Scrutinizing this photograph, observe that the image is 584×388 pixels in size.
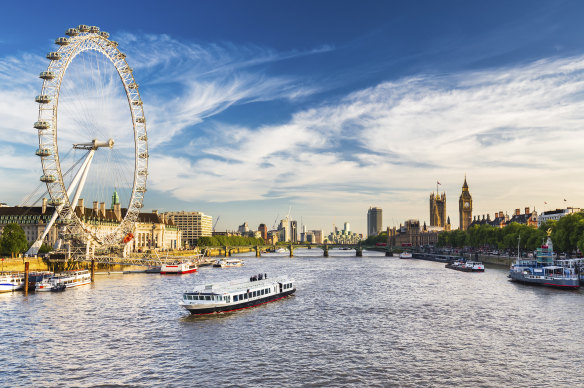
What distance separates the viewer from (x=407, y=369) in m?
37.6

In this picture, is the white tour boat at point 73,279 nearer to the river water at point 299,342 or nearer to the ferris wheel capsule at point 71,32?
the river water at point 299,342

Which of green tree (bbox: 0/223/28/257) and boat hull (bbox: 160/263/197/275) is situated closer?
green tree (bbox: 0/223/28/257)

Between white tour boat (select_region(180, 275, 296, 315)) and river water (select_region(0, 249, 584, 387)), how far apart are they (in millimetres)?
1600

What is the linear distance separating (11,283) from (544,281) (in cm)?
8648

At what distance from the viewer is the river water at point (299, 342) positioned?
35781 millimetres

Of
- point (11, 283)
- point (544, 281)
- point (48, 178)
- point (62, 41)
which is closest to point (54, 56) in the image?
point (62, 41)

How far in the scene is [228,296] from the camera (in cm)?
6384

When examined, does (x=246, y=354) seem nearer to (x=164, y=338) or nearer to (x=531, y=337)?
(x=164, y=338)

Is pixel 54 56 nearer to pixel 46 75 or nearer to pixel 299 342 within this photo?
pixel 46 75

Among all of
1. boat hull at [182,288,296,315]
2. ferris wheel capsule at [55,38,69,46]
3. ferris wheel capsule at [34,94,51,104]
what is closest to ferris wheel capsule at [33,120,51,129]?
ferris wheel capsule at [34,94,51,104]

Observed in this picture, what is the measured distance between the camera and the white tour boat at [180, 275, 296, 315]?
201 ft

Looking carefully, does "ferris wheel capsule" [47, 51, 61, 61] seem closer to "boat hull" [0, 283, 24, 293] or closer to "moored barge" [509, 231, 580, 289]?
"boat hull" [0, 283, 24, 293]

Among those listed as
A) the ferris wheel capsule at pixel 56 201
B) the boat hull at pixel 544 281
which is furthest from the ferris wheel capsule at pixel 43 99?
the boat hull at pixel 544 281

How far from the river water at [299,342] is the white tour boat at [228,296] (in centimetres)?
160
